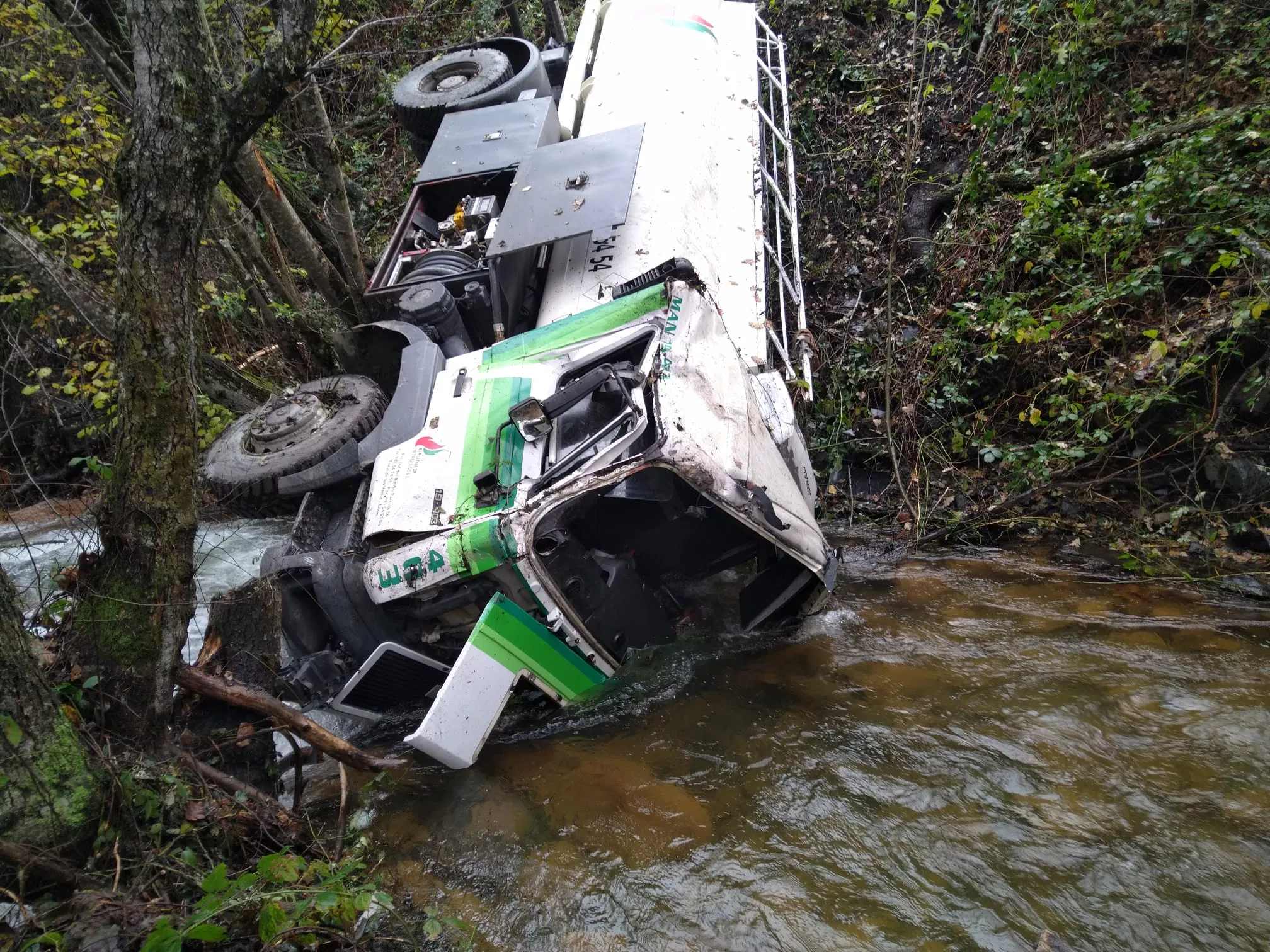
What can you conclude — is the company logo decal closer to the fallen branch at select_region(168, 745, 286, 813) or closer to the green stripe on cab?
the green stripe on cab

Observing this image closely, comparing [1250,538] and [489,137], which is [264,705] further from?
[1250,538]

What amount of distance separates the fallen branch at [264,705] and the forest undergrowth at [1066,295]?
3.20 metres

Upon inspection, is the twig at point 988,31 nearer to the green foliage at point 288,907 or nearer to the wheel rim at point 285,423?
the wheel rim at point 285,423

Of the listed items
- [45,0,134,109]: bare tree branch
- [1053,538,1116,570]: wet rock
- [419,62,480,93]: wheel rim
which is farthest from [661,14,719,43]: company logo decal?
[1053,538,1116,570]: wet rock

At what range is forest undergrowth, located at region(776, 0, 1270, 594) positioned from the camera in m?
3.95

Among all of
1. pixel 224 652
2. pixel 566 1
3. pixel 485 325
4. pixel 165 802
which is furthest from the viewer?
pixel 566 1

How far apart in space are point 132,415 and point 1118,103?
5931mm

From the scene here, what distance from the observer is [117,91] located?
Answer: 491 cm

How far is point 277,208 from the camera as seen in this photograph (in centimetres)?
501

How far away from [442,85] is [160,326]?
4.64 metres

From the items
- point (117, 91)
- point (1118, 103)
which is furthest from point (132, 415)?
point (1118, 103)

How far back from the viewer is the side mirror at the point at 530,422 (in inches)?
127

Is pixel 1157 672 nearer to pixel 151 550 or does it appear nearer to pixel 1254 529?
pixel 1254 529

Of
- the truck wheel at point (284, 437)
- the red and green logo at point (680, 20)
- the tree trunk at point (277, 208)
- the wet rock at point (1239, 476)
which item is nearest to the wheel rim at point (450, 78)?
the red and green logo at point (680, 20)
